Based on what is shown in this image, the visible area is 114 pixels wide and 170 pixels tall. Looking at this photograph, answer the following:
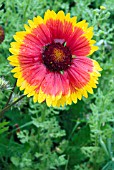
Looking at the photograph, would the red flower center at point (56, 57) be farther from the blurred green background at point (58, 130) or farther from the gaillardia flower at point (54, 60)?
the blurred green background at point (58, 130)

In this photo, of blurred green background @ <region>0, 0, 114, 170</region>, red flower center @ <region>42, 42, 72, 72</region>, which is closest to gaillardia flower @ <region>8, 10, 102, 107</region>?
red flower center @ <region>42, 42, 72, 72</region>

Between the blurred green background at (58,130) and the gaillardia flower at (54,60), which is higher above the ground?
the gaillardia flower at (54,60)

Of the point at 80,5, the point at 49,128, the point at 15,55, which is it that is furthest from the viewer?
the point at 80,5

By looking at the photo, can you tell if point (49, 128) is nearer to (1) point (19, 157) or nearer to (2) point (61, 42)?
(1) point (19, 157)

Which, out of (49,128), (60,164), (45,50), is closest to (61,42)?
(45,50)

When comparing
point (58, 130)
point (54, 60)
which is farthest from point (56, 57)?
point (58, 130)

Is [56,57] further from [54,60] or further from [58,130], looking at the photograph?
[58,130]

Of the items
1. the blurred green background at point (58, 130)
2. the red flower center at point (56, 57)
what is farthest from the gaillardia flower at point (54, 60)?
the blurred green background at point (58, 130)
